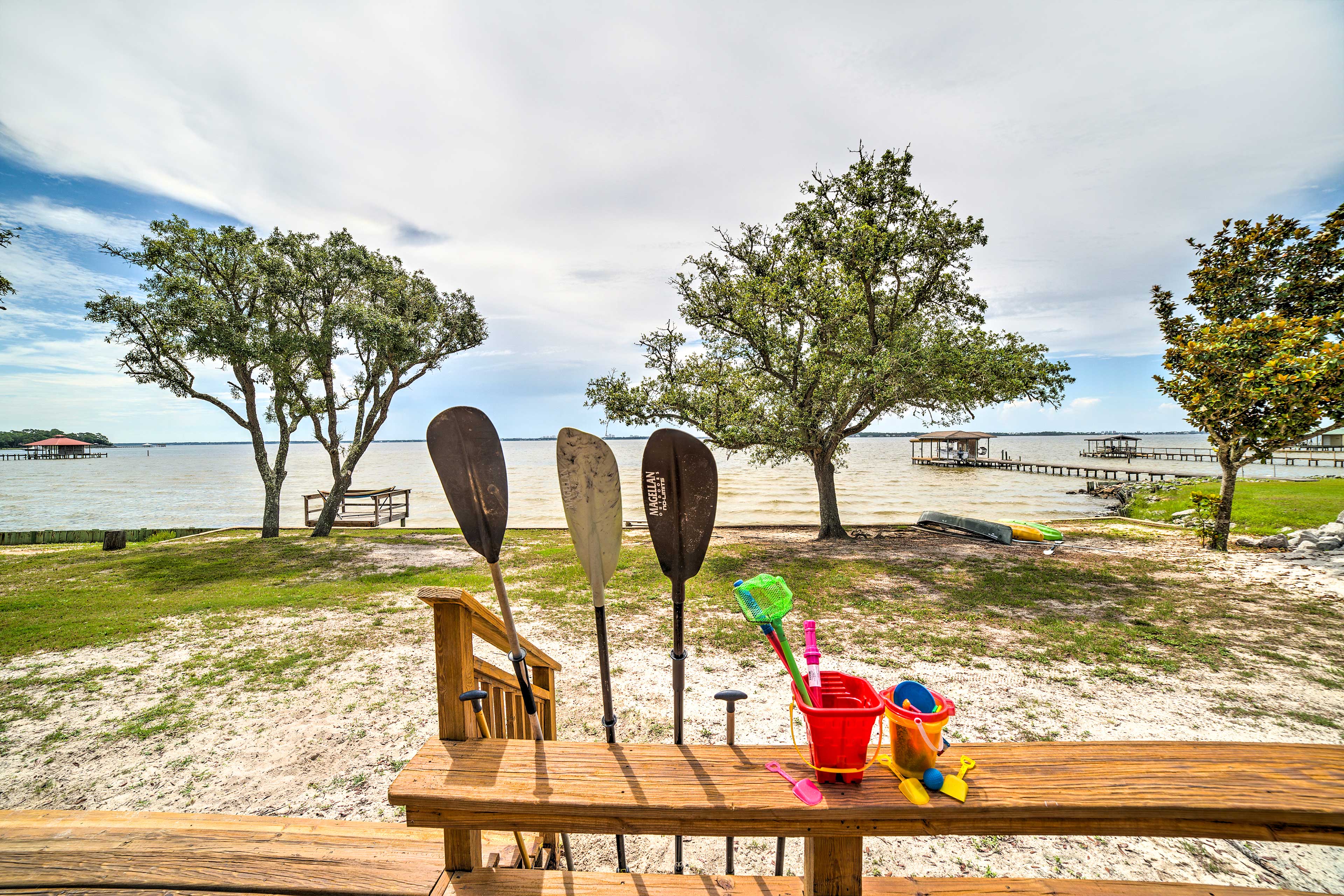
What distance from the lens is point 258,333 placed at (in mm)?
13680

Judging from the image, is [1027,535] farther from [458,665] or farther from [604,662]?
[458,665]

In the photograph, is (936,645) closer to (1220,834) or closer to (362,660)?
(1220,834)

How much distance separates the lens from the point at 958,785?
4.87 feet

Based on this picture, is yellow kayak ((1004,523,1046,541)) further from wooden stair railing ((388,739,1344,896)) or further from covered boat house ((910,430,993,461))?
covered boat house ((910,430,993,461))

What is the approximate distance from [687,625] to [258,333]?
14.3m

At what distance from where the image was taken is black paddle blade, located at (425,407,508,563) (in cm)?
189

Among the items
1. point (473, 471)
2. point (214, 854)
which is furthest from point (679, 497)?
point (214, 854)

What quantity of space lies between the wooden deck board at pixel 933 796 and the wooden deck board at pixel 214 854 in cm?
83

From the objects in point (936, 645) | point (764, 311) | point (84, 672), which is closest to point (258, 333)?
point (84, 672)

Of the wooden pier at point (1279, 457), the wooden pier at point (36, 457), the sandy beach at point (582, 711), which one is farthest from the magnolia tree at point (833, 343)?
the wooden pier at point (36, 457)

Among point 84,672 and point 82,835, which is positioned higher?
point 82,835

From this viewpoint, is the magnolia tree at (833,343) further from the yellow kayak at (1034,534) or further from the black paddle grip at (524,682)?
the black paddle grip at (524,682)

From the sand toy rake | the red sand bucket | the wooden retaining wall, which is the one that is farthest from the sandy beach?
the wooden retaining wall

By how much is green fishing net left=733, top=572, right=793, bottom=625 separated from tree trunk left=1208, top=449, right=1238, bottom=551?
14.9 m
